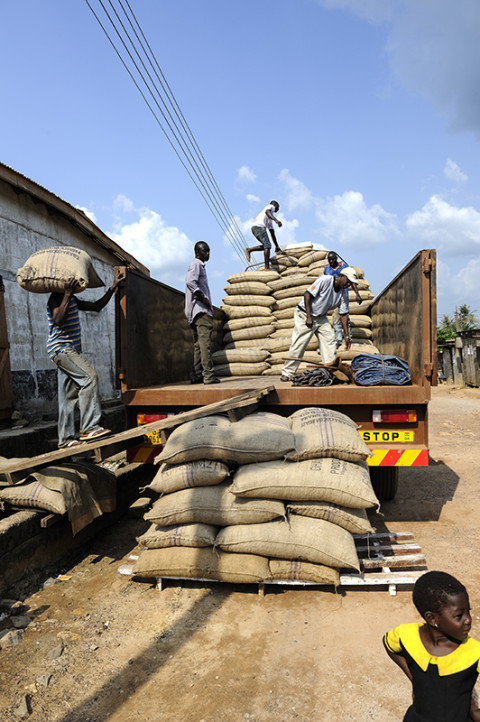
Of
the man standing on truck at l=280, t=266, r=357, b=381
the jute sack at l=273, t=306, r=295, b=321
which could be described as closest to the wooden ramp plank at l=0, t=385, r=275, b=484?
the man standing on truck at l=280, t=266, r=357, b=381

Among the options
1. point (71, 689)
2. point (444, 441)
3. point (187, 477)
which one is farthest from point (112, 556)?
point (444, 441)

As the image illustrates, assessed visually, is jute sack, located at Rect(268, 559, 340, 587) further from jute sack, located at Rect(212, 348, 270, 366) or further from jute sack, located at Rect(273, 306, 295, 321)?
jute sack, located at Rect(273, 306, 295, 321)

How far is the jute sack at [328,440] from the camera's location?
289 centimetres

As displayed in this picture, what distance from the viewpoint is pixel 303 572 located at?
271cm

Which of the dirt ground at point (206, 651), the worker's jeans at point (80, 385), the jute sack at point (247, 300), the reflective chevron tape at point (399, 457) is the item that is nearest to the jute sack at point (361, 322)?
the jute sack at point (247, 300)

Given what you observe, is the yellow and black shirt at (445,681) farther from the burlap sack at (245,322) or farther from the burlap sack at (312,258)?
the burlap sack at (312,258)

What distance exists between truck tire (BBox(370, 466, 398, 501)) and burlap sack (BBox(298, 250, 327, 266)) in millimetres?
3732

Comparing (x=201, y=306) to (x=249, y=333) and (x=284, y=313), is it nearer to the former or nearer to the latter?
(x=249, y=333)

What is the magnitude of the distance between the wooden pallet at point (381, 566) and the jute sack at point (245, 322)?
351 centimetres

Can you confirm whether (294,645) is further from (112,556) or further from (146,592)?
(112,556)

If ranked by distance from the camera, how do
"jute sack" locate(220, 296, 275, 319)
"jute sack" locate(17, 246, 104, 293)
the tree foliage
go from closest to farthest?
"jute sack" locate(17, 246, 104, 293), "jute sack" locate(220, 296, 275, 319), the tree foliage

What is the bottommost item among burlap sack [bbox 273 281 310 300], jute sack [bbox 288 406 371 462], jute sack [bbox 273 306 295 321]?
jute sack [bbox 288 406 371 462]

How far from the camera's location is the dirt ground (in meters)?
1.92

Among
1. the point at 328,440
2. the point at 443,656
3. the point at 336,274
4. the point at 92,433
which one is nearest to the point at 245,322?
the point at 336,274
